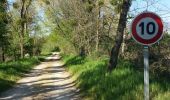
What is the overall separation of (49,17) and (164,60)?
3729cm

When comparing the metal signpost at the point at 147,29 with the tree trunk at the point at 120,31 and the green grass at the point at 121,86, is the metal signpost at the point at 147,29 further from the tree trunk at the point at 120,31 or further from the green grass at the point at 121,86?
the tree trunk at the point at 120,31

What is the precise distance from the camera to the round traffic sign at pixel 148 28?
865 cm

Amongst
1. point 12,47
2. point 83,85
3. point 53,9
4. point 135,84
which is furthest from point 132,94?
point 12,47

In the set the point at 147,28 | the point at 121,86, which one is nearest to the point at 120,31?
the point at 121,86

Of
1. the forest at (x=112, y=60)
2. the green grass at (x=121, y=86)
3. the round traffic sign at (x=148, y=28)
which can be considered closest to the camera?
the round traffic sign at (x=148, y=28)

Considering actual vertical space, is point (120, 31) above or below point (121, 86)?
above

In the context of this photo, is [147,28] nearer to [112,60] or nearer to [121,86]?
[121,86]

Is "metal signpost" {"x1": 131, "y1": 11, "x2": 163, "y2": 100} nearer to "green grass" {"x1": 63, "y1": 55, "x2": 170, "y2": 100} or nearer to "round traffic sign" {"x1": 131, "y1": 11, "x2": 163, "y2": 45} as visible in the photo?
"round traffic sign" {"x1": 131, "y1": 11, "x2": 163, "y2": 45}

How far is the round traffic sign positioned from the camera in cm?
865

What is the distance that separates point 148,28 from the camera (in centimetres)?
871

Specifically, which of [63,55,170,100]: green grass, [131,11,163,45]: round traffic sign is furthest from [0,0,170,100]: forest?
[131,11,163,45]: round traffic sign

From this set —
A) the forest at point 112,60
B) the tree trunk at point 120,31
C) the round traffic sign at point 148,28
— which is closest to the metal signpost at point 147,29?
the round traffic sign at point 148,28

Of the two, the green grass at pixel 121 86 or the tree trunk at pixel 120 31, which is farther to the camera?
the tree trunk at pixel 120 31

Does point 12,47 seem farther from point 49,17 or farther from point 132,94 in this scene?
point 132,94
